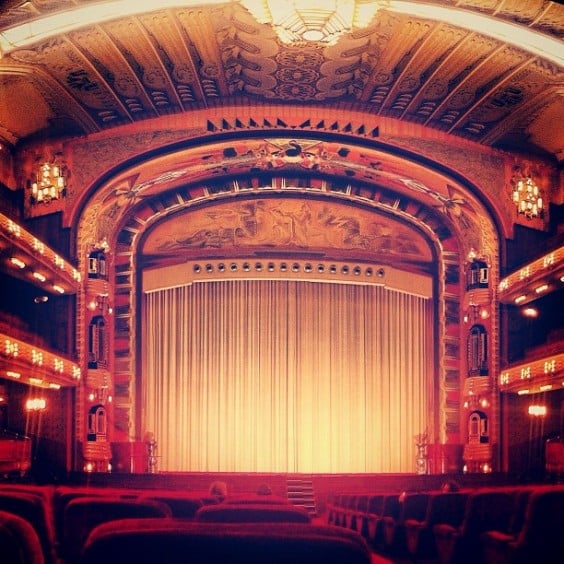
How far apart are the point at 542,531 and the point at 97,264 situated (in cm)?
1702

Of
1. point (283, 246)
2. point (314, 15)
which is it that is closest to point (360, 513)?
point (314, 15)

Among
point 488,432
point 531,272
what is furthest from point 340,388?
point 531,272

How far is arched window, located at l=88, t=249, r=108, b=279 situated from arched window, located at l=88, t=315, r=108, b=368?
0.93 meters

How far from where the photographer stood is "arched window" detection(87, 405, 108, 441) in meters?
19.7

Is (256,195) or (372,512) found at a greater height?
(256,195)

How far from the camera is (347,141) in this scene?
19594 mm

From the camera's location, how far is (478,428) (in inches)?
806

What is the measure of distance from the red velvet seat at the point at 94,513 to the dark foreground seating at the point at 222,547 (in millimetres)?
1329

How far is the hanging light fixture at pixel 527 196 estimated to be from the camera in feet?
66.3

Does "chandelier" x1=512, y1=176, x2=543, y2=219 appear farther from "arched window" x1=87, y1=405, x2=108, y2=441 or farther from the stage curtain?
"arched window" x1=87, y1=405, x2=108, y2=441

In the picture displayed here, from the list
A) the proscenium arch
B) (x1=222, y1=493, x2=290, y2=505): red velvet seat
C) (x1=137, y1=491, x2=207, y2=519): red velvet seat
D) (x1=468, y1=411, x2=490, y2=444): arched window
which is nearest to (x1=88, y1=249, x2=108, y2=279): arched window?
the proscenium arch

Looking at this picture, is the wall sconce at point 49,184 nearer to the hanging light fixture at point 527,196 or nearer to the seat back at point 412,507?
the hanging light fixture at point 527,196

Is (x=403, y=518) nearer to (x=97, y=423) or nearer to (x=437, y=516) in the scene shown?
(x=437, y=516)

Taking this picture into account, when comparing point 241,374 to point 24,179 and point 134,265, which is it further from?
point 24,179
